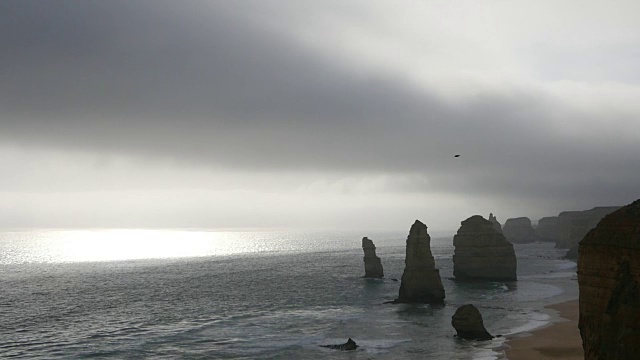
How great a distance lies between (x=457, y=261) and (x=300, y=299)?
126 feet

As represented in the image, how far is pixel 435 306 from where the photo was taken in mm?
79250

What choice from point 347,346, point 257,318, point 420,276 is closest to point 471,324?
point 347,346

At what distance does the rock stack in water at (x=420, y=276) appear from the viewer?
80.8m

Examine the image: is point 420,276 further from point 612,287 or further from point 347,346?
point 612,287

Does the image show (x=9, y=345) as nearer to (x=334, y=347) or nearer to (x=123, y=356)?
(x=123, y=356)

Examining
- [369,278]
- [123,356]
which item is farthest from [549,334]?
[369,278]

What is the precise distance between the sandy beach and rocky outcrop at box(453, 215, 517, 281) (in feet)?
122

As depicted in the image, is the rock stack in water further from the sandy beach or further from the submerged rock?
the submerged rock

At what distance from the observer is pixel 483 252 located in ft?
357

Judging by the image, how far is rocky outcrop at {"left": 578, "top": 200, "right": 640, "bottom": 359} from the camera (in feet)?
78.0

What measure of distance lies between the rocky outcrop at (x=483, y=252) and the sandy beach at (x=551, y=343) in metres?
37.2

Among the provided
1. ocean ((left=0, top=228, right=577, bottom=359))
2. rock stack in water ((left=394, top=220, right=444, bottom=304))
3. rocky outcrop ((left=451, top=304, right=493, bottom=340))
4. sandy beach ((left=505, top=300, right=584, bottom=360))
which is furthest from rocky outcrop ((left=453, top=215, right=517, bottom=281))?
rocky outcrop ((left=451, top=304, right=493, bottom=340))

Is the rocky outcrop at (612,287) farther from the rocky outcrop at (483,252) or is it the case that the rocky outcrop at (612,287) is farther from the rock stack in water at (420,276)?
the rocky outcrop at (483,252)

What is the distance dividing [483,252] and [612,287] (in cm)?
8679
